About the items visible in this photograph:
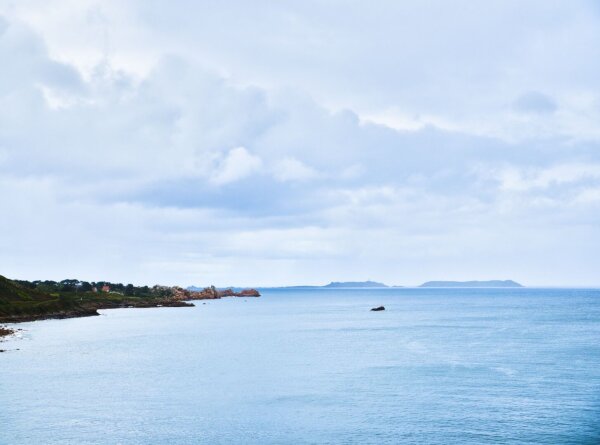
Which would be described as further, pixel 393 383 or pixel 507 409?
pixel 393 383

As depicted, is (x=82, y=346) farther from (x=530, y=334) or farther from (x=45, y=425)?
(x=530, y=334)

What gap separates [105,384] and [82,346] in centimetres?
5389

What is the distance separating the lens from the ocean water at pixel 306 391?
58.8 m

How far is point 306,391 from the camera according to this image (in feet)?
262

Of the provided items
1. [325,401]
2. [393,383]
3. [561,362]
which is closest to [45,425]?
[325,401]

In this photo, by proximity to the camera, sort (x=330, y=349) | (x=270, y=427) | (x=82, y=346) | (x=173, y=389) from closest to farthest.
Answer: (x=270, y=427), (x=173, y=389), (x=330, y=349), (x=82, y=346)

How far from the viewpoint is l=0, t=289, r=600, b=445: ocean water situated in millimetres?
58781

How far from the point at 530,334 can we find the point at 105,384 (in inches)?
4393

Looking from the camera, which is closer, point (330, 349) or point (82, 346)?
point (330, 349)

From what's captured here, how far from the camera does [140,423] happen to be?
6372 centimetres

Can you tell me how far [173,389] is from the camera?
82938 millimetres

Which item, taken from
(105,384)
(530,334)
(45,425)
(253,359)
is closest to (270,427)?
(45,425)

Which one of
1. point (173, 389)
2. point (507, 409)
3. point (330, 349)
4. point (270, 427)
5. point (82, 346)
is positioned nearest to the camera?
point (270, 427)

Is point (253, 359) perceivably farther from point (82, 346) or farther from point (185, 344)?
point (82, 346)
